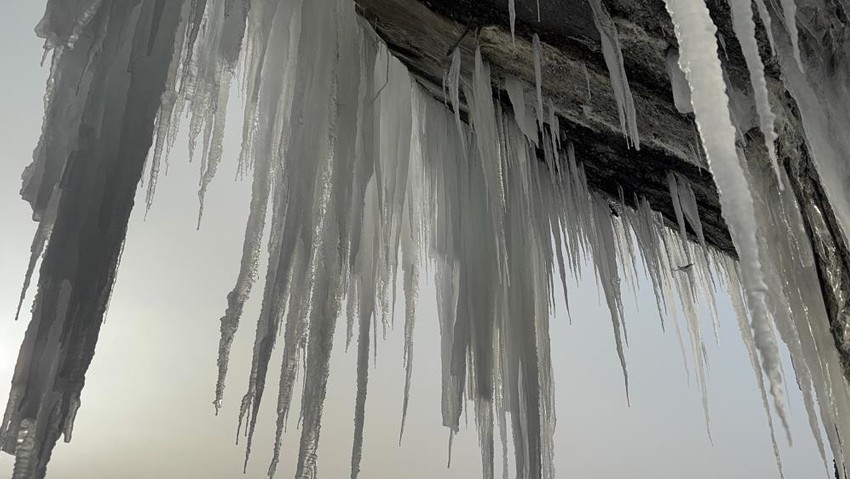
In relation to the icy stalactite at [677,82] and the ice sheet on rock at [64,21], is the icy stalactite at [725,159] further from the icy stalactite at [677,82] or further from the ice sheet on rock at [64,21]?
the ice sheet on rock at [64,21]

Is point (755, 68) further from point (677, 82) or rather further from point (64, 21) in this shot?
point (64, 21)

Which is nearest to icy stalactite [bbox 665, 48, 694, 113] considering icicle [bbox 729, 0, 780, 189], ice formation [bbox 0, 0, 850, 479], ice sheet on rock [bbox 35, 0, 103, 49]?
ice formation [bbox 0, 0, 850, 479]

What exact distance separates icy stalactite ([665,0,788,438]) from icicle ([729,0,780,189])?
0.15ft

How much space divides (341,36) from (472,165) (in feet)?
2.46

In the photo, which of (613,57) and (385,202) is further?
(385,202)

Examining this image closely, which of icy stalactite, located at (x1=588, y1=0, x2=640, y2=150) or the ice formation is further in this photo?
icy stalactite, located at (x1=588, y1=0, x2=640, y2=150)

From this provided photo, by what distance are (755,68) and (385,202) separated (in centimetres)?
157

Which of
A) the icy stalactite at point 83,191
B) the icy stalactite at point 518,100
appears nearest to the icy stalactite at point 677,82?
the icy stalactite at point 518,100

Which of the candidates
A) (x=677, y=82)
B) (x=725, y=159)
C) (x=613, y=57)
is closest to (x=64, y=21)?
(x=725, y=159)

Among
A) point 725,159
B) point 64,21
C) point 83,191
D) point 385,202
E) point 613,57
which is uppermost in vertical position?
point 613,57

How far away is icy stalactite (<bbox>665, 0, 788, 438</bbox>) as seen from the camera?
69 centimetres

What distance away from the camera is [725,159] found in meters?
0.76

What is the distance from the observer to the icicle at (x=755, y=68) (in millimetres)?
781

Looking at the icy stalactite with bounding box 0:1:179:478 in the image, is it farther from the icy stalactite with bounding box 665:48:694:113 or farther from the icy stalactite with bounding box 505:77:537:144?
the icy stalactite with bounding box 665:48:694:113
